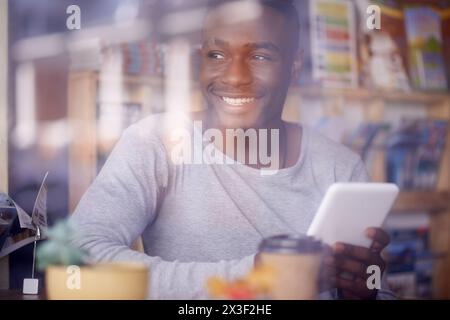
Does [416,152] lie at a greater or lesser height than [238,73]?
lesser

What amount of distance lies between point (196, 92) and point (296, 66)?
398mm

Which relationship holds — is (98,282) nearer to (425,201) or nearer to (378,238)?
(378,238)

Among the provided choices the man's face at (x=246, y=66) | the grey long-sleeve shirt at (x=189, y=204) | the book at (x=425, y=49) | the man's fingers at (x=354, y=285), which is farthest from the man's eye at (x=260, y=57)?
the man's fingers at (x=354, y=285)

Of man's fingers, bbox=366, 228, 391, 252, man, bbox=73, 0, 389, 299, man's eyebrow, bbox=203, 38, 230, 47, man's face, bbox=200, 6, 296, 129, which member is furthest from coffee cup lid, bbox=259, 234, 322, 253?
man's eyebrow, bbox=203, 38, 230, 47

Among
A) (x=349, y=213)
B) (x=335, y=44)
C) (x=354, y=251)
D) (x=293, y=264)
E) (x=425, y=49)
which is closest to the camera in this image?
(x=293, y=264)

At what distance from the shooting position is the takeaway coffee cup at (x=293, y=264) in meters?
2.46

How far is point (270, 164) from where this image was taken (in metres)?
2.93

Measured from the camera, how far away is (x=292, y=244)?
8.11 feet

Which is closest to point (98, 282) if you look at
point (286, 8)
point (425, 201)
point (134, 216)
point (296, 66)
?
point (134, 216)

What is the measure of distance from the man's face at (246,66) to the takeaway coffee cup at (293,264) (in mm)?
575

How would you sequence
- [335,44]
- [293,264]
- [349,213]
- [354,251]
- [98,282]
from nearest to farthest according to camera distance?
[293,264]
[98,282]
[349,213]
[354,251]
[335,44]

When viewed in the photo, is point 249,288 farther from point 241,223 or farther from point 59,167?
point 59,167

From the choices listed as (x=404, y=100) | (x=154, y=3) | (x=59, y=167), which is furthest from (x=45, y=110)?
(x=404, y=100)

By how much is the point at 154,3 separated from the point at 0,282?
1.27 m
